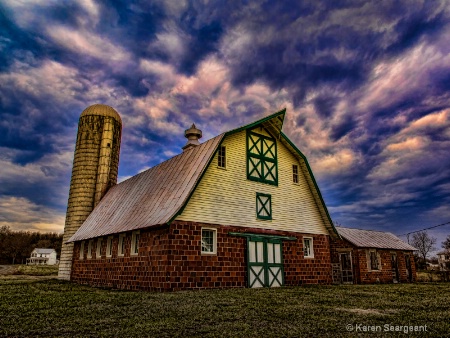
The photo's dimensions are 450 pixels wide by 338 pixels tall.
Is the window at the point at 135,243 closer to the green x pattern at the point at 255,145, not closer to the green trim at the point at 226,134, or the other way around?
the green trim at the point at 226,134

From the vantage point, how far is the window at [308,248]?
19688 millimetres

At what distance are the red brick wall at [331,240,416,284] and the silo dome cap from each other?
Result: 2129 centimetres

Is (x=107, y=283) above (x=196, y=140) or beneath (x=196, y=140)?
beneath

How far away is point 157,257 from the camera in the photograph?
47.6 ft

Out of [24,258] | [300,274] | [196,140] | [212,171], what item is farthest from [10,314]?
[24,258]

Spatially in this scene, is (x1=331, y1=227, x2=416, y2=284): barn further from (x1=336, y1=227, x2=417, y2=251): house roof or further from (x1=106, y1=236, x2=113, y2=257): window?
(x1=106, y1=236, x2=113, y2=257): window

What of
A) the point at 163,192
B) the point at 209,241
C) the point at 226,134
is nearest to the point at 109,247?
the point at 163,192

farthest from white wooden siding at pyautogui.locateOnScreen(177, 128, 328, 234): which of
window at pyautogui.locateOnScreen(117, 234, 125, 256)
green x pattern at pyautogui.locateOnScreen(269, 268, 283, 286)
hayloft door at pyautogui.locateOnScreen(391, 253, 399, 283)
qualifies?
hayloft door at pyautogui.locateOnScreen(391, 253, 399, 283)

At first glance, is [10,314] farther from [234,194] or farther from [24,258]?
[24,258]

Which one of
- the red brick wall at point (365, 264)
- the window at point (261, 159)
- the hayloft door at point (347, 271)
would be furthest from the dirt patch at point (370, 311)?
the hayloft door at point (347, 271)

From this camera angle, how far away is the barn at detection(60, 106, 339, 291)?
14.8 metres

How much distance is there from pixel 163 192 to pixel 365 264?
1741 centimetres

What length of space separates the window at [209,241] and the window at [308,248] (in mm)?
6437

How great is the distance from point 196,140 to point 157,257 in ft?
40.6
